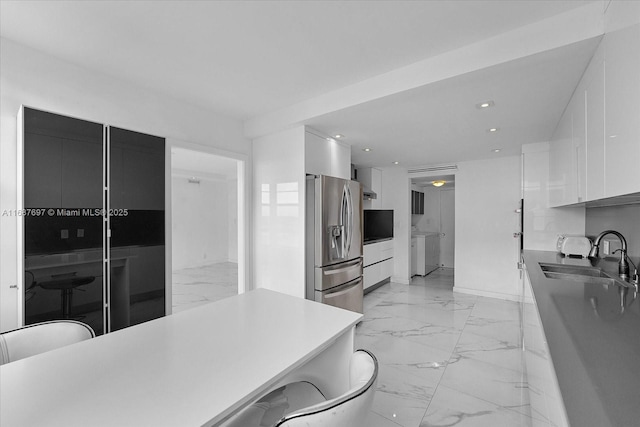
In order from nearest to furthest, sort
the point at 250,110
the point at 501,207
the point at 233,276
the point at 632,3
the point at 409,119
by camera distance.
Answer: the point at 632,3
the point at 409,119
the point at 250,110
the point at 501,207
the point at 233,276

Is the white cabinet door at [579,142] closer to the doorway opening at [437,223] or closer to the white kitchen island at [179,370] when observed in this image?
the white kitchen island at [179,370]

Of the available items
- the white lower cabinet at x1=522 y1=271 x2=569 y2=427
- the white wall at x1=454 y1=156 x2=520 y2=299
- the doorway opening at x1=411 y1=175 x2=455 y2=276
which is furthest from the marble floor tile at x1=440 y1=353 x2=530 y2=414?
the doorway opening at x1=411 y1=175 x2=455 y2=276

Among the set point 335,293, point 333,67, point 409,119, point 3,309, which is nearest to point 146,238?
point 3,309

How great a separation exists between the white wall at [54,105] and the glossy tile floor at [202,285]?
217 centimetres

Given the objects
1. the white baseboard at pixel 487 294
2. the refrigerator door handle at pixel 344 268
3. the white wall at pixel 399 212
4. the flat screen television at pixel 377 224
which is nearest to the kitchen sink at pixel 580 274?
the refrigerator door handle at pixel 344 268

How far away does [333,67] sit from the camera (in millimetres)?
2117

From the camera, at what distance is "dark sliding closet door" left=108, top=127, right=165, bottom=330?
2307 millimetres

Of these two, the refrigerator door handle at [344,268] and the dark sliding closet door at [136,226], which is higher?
the dark sliding closet door at [136,226]

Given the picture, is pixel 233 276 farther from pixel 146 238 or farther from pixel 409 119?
pixel 409 119

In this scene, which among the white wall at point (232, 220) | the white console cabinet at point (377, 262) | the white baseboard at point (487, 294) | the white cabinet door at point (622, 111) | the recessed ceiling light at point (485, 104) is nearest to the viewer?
the white cabinet door at point (622, 111)

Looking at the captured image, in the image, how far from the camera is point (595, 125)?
5.24ft

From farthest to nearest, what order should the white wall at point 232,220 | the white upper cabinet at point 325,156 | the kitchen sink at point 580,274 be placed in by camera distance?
1. the white wall at point 232,220
2. the white upper cabinet at point 325,156
3. the kitchen sink at point 580,274

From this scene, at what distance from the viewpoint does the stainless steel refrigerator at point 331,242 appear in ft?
9.71

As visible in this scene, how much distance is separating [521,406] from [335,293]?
→ 5.80 feet
